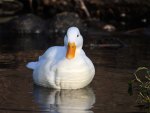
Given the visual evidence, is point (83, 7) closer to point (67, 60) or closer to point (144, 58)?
point (144, 58)

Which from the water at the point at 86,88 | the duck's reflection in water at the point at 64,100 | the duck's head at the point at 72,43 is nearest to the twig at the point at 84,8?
the water at the point at 86,88

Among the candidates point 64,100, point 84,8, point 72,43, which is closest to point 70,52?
point 72,43

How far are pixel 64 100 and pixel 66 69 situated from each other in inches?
32.0

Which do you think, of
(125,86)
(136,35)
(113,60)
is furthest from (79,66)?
(136,35)

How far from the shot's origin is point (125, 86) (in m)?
10.6

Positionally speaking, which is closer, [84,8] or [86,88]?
[86,88]

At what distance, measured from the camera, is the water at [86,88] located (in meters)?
9.09

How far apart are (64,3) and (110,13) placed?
150 centimetres

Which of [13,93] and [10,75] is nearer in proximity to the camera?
[13,93]

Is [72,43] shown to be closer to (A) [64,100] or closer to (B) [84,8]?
(A) [64,100]

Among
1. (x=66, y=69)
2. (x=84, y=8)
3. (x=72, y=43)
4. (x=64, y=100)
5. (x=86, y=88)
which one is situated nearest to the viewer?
(x=64, y=100)

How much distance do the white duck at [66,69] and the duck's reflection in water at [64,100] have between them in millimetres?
127

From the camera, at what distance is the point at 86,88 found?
10602mm

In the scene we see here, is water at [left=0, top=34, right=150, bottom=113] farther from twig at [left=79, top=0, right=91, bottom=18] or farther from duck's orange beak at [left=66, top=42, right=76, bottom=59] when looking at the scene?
twig at [left=79, top=0, right=91, bottom=18]
